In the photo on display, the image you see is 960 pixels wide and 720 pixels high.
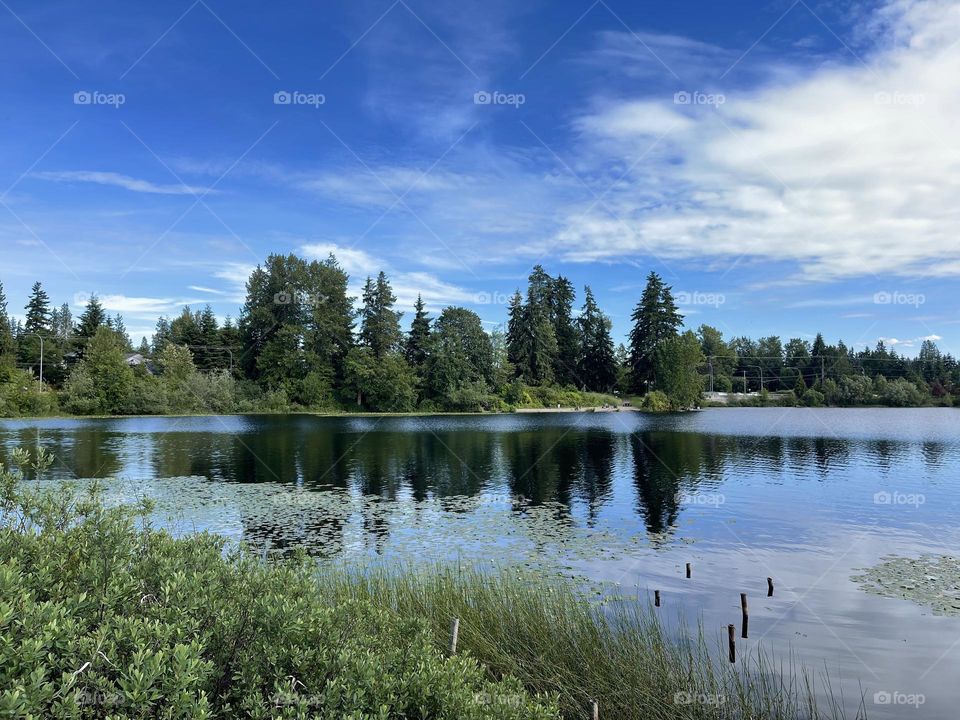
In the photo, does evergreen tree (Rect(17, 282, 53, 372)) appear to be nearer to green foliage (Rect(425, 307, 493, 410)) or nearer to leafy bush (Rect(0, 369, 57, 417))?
leafy bush (Rect(0, 369, 57, 417))

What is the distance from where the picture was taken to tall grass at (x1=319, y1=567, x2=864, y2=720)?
23.0ft

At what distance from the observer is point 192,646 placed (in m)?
3.13

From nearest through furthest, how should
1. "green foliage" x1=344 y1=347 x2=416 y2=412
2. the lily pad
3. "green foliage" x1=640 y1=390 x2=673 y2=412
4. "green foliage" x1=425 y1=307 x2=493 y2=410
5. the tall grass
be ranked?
the tall grass, the lily pad, "green foliage" x1=344 y1=347 x2=416 y2=412, "green foliage" x1=425 y1=307 x2=493 y2=410, "green foliage" x1=640 y1=390 x2=673 y2=412

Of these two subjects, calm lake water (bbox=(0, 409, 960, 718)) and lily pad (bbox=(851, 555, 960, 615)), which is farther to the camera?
lily pad (bbox=(851, 555, 960, 615))

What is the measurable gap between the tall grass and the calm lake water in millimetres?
1325

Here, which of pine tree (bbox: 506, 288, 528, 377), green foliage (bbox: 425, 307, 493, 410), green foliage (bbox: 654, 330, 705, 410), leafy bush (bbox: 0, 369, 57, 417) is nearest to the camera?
leafy bush (bbox: 0, 369, 57, 417)

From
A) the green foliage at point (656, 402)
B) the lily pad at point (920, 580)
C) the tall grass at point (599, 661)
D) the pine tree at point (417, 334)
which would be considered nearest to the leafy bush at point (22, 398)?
the pine tree at point (417, 334)

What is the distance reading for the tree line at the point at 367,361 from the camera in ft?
229

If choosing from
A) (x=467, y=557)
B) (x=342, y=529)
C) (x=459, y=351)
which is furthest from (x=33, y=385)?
(x=467, y=557)

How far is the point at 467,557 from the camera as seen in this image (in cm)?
1434

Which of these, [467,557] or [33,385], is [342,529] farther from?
[33,385]

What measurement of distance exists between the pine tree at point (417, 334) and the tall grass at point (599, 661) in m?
75.2

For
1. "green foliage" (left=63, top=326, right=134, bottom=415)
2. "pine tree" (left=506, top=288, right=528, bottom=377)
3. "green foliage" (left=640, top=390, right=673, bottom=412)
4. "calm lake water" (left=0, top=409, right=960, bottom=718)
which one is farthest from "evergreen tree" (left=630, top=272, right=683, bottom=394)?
"green foliage" (left=63, top=326, right=134, bottom=415)

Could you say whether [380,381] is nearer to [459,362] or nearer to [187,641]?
[459,362]
